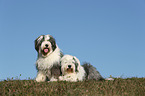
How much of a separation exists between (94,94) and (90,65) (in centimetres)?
401

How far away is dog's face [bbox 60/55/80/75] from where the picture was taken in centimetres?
998

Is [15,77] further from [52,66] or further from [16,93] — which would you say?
[16,93]

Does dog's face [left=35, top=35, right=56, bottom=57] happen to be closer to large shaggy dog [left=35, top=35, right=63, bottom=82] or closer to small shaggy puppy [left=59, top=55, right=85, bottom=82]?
large shaggy dog [left=35, top=35, right=63, bottom=82]

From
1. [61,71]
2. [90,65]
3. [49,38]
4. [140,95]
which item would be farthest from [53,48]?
[140,95]

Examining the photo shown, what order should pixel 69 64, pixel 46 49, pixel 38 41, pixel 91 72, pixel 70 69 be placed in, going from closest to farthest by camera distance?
pixel 69 64
pixel 70 69
pixel 46 49
pixel 38 41
pixel 91 72

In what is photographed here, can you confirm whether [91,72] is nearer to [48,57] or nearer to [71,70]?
→ [71,70]

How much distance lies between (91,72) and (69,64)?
188 centimetres

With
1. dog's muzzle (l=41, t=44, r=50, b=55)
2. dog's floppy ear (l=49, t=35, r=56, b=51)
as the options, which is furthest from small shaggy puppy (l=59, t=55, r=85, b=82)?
dog's muzzle (l=41, t=44, r=50, b=55)

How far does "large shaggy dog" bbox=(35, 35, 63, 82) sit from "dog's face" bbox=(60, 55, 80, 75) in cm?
39

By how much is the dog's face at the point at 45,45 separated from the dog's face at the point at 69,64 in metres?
0.78

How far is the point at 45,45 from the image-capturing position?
401 inches

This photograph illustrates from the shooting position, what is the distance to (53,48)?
34.4 ft

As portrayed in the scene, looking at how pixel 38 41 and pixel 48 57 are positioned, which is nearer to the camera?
pixel 48 57

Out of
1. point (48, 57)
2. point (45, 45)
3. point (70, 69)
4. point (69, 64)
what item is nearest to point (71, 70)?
point (70, 69)
